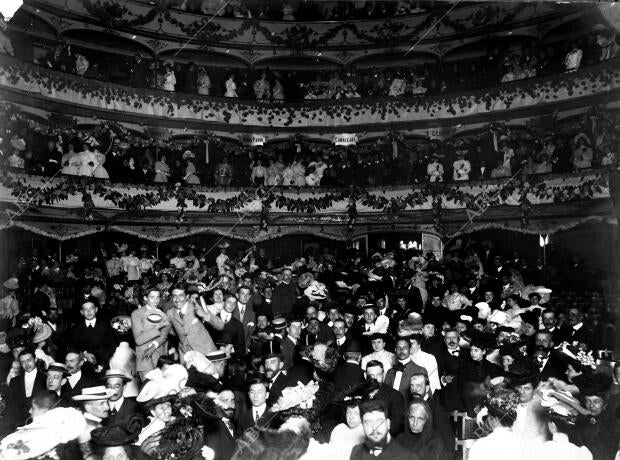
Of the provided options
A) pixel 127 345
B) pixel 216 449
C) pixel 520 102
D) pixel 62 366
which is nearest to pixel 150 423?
pixel 216 449

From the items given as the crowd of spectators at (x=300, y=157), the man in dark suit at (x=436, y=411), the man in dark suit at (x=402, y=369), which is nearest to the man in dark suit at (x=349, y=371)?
the man in dark suit at (x=402, y=369)

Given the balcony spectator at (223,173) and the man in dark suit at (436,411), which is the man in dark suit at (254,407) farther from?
the balcony spectator at (223,173)

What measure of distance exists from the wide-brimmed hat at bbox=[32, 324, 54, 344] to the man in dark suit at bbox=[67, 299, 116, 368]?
0.37m

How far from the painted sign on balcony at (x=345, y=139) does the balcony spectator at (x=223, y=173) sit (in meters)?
4.80

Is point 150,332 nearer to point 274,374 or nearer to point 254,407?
point 274,374

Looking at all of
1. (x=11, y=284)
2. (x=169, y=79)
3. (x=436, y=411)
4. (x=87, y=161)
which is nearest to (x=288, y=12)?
(x=169, y=79)

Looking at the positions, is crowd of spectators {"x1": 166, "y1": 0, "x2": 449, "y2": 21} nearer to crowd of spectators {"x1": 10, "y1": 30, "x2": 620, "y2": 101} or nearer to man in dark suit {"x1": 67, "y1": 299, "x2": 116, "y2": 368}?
crowd of spectators {"x1": 10, "y1": 30, "x2": 620, "y2": 101}

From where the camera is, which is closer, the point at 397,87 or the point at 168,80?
the point at 168,80

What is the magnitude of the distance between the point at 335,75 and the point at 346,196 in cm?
625

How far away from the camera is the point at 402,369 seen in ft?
29.7

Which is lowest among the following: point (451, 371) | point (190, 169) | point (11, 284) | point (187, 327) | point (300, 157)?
point (451, 371)

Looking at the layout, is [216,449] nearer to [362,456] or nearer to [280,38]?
[362,456]

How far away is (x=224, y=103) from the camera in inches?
1024

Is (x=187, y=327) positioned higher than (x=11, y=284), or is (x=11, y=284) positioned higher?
(x=11, y=284)
